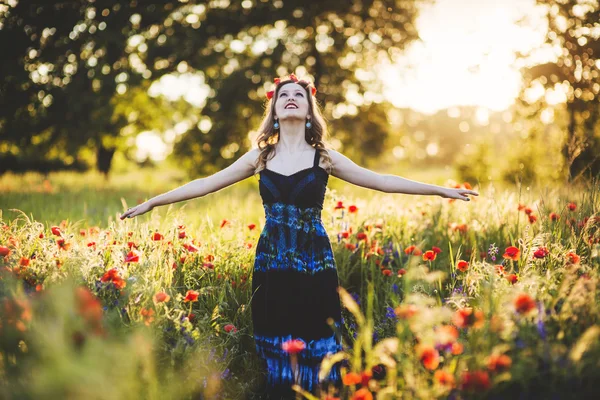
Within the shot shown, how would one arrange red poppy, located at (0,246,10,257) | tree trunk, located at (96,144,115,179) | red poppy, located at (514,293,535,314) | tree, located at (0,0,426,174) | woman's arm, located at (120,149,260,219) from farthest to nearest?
tree trunk, located at (96,144,115,179), tree, located at (0,0,426,174), woman's arm, located at (120,149,260,219), red poppy, located at (0,246,10,257), red poppy, located at (514,293,535,314)

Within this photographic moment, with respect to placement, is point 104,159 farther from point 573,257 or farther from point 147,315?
point 573,257

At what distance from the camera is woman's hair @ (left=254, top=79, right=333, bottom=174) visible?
3.16 m

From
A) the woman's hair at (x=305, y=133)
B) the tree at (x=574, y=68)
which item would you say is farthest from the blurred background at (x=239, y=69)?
the woman's hair at (x=305, y=133)

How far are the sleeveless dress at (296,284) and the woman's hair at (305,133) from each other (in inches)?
5.3

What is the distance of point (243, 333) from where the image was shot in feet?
10.8

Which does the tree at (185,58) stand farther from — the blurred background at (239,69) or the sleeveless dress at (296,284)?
the sleeveless dress at (296,284)

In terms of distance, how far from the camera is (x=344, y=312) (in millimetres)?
3873

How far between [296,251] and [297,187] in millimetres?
450

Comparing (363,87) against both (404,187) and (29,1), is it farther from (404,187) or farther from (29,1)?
(404,187)

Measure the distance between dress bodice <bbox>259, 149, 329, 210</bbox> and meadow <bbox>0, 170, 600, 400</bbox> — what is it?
0.77 metres

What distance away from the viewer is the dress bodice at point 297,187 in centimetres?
299

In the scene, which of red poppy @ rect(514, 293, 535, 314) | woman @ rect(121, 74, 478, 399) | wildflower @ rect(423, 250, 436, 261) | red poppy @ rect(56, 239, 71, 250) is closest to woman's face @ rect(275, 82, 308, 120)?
woman @ rect(121, 74, 478, 399)

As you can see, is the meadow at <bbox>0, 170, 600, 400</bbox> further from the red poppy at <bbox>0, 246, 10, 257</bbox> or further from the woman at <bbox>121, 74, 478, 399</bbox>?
the woman at <bbox>121, 74, 478, 399</bbox>

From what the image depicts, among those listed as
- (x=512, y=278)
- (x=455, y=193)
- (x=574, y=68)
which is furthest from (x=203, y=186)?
(x=574, y=68)
